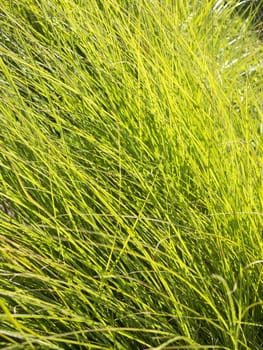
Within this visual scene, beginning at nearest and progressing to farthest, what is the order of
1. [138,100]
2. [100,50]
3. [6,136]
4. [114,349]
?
1. [114,349]
2. [6,136]
3. [138,100]
4. [100,50]

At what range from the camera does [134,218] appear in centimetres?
136

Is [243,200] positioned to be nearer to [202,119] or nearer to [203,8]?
[202,119]

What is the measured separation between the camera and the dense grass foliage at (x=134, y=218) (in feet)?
3.87

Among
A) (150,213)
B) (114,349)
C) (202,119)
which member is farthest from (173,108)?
(114,349)

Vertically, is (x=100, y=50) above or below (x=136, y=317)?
above

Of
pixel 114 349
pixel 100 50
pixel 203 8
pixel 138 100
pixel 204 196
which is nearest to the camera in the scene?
pixel 114 349

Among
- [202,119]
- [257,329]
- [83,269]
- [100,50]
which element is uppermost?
[100,50]

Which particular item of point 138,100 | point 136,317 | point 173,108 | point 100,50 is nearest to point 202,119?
point 173,108

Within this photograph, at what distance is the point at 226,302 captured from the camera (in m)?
1.20

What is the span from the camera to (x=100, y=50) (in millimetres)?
1711

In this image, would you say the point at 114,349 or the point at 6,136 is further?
the point at 6,136

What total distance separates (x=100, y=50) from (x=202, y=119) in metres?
0.40

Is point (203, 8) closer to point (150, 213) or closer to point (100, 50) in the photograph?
point (100, 50)

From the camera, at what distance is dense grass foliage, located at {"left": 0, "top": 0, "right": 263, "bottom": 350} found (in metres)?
1.18
